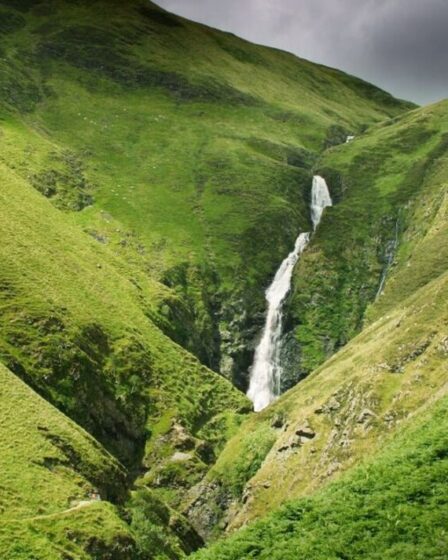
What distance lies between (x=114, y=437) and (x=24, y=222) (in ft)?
134

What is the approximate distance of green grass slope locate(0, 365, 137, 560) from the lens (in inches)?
1940

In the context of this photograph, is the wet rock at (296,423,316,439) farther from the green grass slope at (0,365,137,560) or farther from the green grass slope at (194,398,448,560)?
the green grass slope at (194,398,448,560)

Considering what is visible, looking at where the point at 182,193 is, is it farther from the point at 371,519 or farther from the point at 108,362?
the point at 371,519

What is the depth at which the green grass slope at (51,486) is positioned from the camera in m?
49.3

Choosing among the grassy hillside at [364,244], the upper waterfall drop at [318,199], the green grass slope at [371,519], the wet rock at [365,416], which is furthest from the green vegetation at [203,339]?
the upper waterfall drop at [318,199]

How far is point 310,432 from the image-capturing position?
6391 centimetres

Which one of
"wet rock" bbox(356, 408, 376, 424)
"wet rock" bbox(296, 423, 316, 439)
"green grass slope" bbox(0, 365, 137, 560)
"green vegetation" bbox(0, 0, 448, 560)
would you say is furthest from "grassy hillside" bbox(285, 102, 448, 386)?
"green grass slope" bbox(0, 365, 137, 560)

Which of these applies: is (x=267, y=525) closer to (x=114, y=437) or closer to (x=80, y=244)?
(x=114, y=437)

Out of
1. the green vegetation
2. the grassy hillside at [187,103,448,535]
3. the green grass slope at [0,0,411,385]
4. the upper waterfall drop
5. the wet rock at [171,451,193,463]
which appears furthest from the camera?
the upper waterfall drop

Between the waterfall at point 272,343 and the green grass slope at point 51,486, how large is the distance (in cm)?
4927

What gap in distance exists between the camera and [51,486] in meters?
56.2

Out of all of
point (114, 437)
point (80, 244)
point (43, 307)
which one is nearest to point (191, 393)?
point (114, 437)

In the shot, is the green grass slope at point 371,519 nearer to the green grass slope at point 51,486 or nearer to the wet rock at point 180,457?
the green grass slope at point 51,486

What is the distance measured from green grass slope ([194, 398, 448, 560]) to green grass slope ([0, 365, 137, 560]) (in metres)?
24.4
